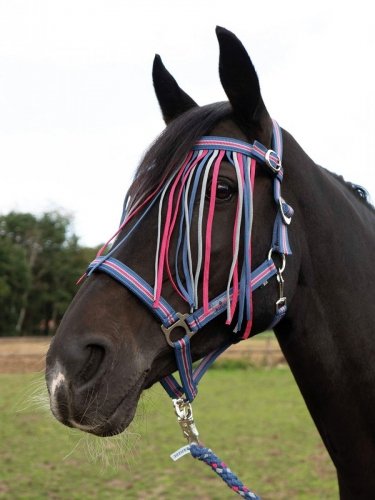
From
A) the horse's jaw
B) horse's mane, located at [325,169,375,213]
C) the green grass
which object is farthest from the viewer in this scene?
the green grass

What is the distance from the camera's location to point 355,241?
2.43 metres

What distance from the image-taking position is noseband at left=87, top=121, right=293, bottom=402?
1928mm

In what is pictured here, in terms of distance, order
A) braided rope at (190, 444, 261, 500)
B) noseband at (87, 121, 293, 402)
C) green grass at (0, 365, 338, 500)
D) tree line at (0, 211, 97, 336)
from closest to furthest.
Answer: noseband at (87, 121, 293, 402)
braided rope at (190, 444, 261, 500)
green grass at (0, 365, 338, 500)
tree line at (0, 211, 97, 336)

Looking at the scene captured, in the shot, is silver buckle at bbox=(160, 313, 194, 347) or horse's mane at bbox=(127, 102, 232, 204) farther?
horse's mane at bbox=(127, 102, 232, 204)

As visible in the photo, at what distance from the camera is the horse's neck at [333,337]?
2.28 meters

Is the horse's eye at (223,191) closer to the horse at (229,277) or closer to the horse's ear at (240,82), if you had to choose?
the horse at (229,277)

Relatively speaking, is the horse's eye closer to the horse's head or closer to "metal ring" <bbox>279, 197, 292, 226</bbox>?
the horse's head

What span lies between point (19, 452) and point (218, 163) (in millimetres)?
9384

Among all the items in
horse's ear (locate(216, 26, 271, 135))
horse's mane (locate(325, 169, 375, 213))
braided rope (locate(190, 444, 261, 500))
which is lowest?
braided rope (locate(190, 444, 261, 500))

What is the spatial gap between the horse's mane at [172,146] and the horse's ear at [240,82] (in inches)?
3.2

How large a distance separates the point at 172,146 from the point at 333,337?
3.23 feet

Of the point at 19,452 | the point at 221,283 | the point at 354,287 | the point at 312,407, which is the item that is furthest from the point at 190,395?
the point at 19,452

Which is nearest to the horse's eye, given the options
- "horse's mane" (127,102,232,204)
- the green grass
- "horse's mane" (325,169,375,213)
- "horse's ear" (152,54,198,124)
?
"horse's mane" (127,102,232,204)

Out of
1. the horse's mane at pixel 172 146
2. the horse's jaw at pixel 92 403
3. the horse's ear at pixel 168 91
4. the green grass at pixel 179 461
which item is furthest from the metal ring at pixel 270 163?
the green grass at pixel 179 461
